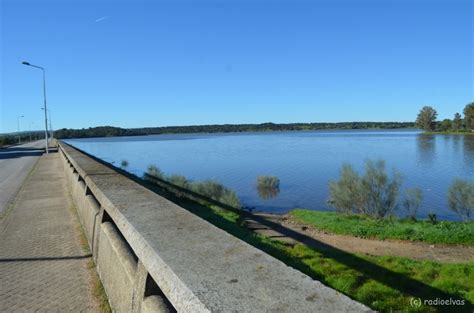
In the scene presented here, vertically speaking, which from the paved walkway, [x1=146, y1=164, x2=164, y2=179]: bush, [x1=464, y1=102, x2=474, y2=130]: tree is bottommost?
[x1=146, y1=164, x2=164, y2=179]: bush

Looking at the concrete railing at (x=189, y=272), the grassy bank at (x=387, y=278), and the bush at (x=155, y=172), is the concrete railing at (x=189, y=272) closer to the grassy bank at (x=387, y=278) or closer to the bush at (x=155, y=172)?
the grassy bank at (x=387, y=278)

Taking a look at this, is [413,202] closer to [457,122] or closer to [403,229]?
[403,229]

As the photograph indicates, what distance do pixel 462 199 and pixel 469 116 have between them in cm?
11105

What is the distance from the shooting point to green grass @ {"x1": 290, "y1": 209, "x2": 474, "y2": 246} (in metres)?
13.6

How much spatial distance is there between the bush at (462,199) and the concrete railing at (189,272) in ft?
65.6

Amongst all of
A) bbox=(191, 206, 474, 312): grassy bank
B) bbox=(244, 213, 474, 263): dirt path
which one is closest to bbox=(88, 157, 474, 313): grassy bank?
bbox=(191, 206, 474, 312): grassy bank

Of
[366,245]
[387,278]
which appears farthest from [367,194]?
[387,278]

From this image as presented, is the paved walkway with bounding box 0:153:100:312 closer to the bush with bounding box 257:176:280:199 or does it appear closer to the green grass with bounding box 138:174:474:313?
the green grass with bounding box 138:174:474:313

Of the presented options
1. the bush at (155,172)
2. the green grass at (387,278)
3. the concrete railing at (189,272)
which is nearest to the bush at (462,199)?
the green grass at (387,278)

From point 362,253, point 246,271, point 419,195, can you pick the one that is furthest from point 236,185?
point 246,271

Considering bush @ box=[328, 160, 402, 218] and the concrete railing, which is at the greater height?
the concrete railing

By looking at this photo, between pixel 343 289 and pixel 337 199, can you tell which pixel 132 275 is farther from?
pixel 337 199

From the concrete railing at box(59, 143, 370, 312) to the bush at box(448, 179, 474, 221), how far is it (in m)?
20.0

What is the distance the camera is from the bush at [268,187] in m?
29.8
